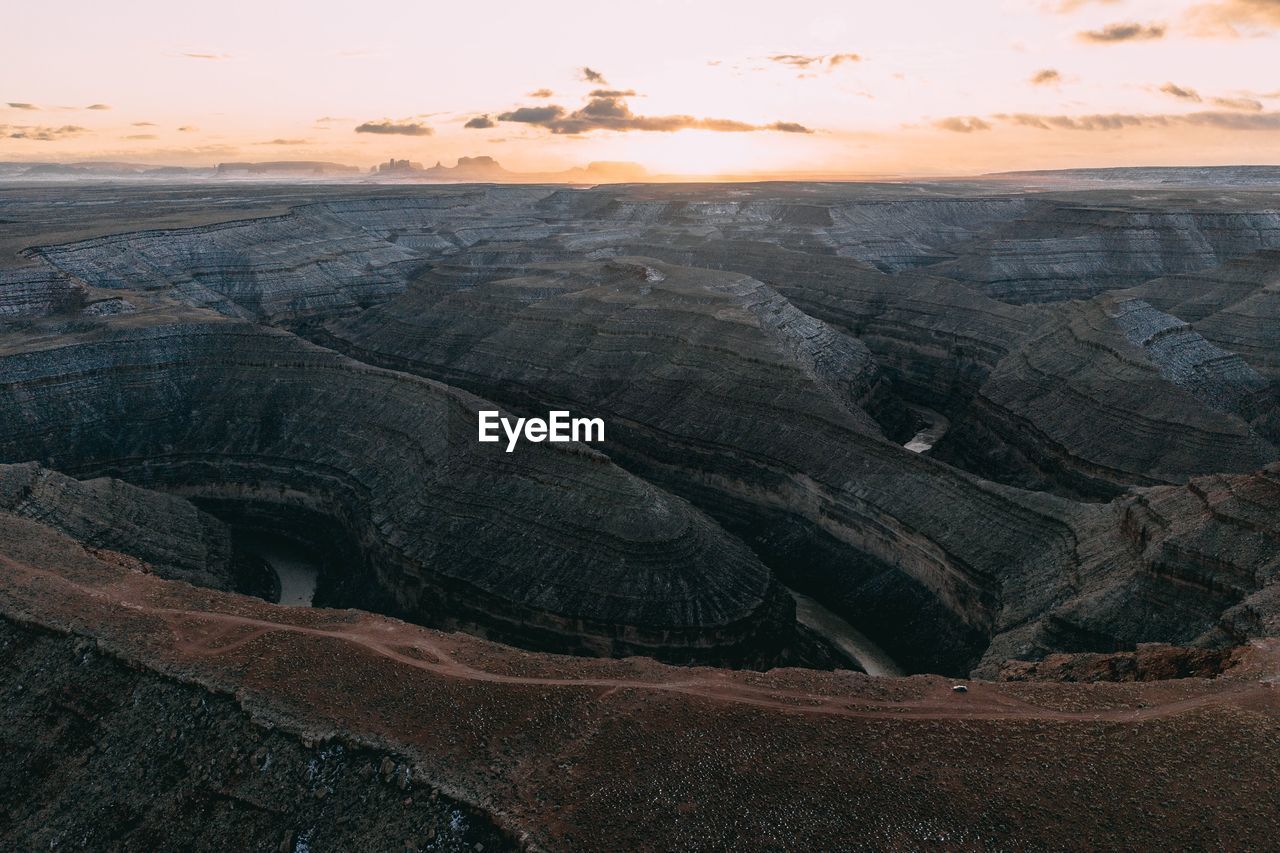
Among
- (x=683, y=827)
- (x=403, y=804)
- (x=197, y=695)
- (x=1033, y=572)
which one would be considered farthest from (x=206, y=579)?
(x=1033, y=572)

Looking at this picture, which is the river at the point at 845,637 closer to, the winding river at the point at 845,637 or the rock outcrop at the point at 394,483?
the winding river at the point at 845,637

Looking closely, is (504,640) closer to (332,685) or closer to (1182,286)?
(332,685)

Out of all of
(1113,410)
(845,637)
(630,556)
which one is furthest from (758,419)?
(1113,410)

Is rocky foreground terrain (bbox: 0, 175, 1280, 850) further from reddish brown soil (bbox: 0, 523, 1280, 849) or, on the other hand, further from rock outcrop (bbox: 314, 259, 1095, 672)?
Result: rock outcrop (bbox: 314, 259, 1095, 672)

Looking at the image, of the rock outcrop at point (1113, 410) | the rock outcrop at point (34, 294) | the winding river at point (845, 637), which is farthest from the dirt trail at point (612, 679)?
the rock outcrop at point (34, 294)

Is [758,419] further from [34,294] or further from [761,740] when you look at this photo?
[34,294]
